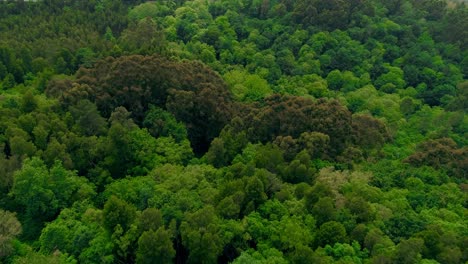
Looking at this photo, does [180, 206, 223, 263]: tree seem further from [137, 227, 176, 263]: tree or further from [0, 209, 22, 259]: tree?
[0, 209, 22, 259]: tree

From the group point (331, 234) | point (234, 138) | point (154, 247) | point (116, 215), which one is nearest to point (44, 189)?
point (116, 215)

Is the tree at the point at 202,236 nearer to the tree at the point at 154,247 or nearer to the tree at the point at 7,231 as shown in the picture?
the tree at the point at 154,247

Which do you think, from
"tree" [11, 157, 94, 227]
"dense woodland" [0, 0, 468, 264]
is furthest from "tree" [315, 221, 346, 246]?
"tree" [11, 157, 94, 227]

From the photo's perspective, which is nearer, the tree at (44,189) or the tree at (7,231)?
the tree at (7,231)

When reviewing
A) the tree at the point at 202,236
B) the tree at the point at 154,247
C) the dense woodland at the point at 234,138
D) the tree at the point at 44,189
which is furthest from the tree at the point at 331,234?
the tree at the point at 44,189

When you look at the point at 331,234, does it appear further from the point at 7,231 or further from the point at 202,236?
the point at 7,231

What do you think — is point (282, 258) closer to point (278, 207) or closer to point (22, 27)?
point (278, 207)

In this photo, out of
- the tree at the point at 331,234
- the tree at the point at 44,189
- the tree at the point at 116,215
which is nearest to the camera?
the tree at the point at 116,215

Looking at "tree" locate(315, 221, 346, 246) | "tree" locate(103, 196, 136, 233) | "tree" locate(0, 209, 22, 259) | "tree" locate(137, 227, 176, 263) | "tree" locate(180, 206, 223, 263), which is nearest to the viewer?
"tree" locate(137, 227, 176, 263)

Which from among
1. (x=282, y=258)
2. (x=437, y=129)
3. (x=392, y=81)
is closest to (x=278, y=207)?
(x=282, y=258)
